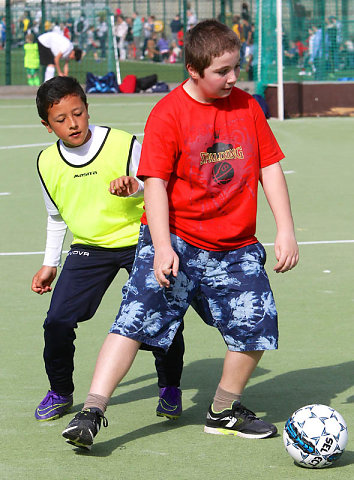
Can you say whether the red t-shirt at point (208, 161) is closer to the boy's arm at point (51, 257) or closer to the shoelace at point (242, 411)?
the shoelace at point (242, 411)

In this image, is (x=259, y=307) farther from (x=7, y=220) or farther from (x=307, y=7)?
(x=307, y=7)

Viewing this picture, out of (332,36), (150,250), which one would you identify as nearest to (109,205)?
(150,250)

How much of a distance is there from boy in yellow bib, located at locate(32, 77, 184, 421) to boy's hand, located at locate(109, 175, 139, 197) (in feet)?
1.31

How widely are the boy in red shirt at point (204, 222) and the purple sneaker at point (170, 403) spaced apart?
468 millimetres

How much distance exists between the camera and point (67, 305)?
4918 millimetres

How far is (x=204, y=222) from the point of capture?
4.51 m

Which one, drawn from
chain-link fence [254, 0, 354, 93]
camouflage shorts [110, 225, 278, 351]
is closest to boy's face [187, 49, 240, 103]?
camouflage shorts [110, 225, 278, 351]

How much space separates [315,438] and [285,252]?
801 millimetres

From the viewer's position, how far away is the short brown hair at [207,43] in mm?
4320

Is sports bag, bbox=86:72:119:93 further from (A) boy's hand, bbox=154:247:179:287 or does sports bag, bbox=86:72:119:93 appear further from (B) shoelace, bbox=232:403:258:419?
(A) boy's hand, bbox=154:247:179:287

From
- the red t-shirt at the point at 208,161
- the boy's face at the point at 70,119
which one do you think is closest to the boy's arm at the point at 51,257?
the boy's face at the point at 70,119

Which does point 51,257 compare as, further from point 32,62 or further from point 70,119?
point 32,62

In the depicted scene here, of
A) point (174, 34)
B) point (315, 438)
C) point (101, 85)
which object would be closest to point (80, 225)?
point (315, 438)

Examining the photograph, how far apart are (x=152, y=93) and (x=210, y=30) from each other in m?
22.0
